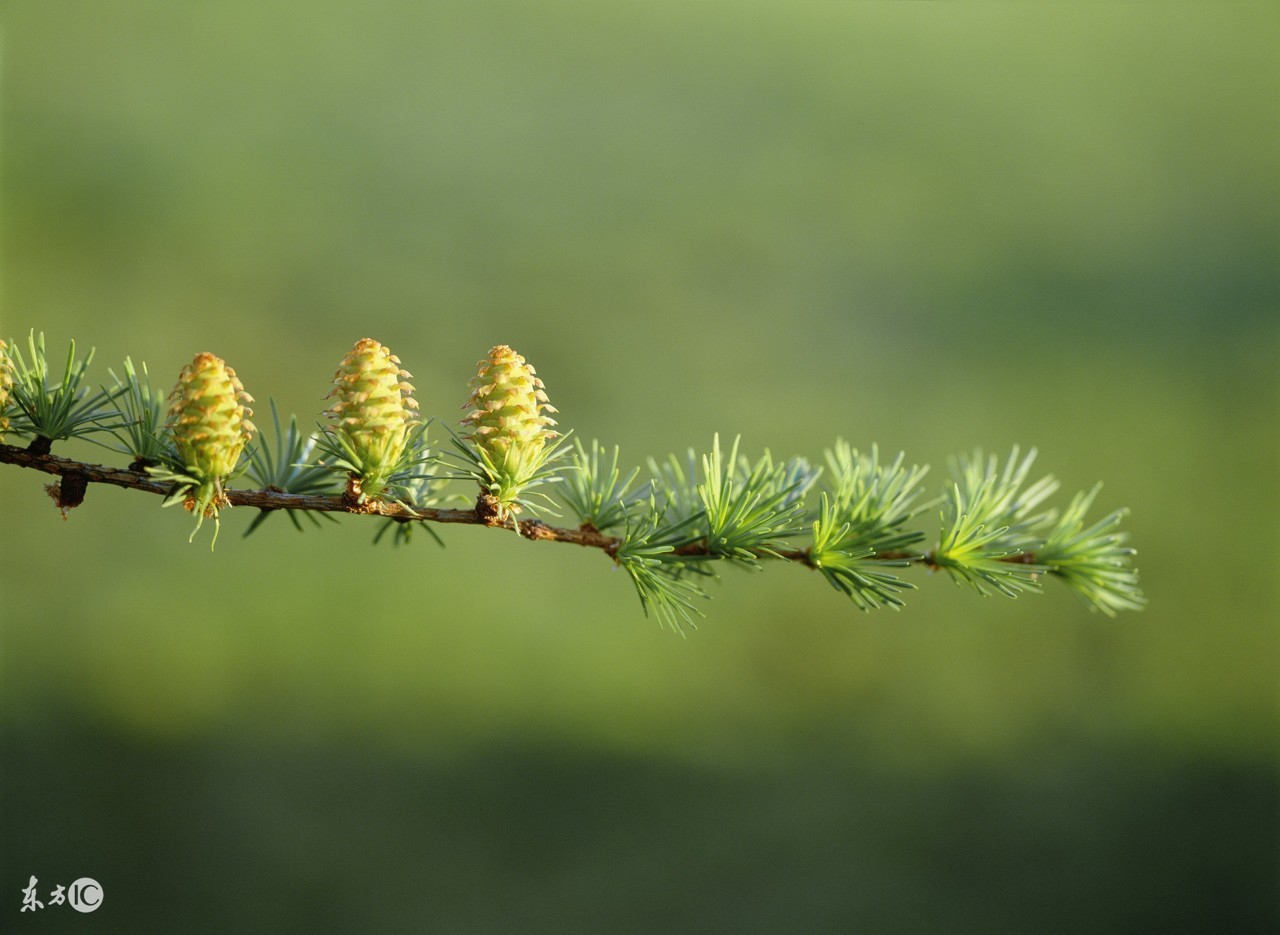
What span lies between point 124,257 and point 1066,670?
5.16 feet

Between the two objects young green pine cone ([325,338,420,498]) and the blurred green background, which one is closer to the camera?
young green pine cone ([325,338,420,498])

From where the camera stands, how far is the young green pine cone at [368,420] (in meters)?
0.44

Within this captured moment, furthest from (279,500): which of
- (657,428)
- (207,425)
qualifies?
(657,428)

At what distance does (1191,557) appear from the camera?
1.78 metres

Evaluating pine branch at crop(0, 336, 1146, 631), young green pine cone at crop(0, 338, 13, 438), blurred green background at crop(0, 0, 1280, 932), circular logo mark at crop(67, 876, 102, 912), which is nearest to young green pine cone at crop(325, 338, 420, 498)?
pine branch at crop(0, 336, 1146, 631)

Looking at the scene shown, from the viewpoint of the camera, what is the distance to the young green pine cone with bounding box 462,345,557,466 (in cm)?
46

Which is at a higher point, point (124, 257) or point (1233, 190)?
point (1233, 190)

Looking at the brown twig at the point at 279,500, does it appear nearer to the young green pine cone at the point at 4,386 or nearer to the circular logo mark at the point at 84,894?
the young green pine cone at the point at 4,386

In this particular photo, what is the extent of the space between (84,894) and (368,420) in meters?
0.81

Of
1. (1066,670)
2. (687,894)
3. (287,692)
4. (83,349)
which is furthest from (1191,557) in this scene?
(83,349)

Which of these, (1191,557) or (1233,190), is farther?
(1233,190)

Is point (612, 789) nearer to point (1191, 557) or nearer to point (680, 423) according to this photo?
point (680, 423)

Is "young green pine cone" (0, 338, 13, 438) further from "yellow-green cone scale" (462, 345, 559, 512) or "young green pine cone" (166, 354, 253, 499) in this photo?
"yellow-green cone scale" (462, 345, 559, 512)

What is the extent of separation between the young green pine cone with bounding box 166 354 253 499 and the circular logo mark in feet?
2.29
